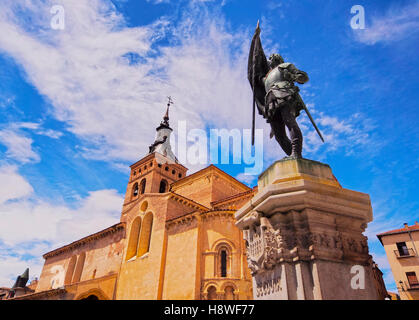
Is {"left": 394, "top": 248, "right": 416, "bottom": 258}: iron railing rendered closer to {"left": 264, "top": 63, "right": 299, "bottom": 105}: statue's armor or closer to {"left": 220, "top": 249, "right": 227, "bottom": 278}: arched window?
{"left": 220, "top": 249, "right": 227, "bottom": 278}: arched window

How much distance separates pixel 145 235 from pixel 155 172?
1411 centimetres

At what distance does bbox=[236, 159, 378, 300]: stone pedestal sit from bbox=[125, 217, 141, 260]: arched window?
2181cm

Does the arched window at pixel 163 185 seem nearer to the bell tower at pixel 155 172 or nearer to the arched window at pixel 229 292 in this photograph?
the bell tower at pixel 155 172

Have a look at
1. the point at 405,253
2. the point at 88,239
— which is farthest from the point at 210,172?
the point at 405,253

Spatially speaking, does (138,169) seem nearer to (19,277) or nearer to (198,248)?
(198,248)

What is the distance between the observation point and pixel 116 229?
87.3 ft

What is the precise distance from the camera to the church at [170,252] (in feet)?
55.5

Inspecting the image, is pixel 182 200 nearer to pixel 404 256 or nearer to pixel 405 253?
pixel 404 256

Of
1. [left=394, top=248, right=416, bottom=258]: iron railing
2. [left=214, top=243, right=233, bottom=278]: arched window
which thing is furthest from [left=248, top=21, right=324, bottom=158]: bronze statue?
[left=394, top=248, right=416, bottom=258]: iron railing

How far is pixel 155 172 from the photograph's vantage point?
118ft

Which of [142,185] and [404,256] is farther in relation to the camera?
[142,185]

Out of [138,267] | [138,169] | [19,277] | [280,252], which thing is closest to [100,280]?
[138,267]

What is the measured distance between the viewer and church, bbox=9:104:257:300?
55.5 ft

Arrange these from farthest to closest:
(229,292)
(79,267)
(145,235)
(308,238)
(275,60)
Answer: (79,267) → (145,235) → (229,292) → (275,60) → (308,238)
